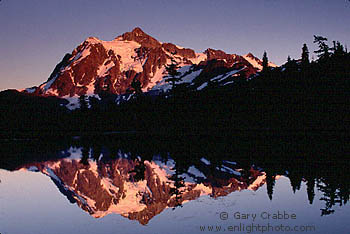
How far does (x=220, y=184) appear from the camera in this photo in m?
20.2

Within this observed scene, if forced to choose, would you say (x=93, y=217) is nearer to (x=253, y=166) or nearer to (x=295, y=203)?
(x=295, y=203)

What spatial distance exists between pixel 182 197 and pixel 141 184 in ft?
13.0

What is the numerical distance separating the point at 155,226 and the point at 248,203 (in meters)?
4.81

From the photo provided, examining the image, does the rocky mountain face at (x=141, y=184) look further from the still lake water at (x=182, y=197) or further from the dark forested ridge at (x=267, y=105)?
the dark forested ridge at (x=267, y=105)

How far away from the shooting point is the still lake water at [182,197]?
43.6ft

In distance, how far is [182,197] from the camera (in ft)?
60.2

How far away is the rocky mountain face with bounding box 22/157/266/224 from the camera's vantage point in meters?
17.3

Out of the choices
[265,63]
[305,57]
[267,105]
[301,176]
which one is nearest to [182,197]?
[301,176]

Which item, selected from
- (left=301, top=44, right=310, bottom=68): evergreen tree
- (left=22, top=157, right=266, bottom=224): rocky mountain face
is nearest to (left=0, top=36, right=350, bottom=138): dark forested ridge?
(left=301, top=44, right=310, bottom=68): evergreen tree

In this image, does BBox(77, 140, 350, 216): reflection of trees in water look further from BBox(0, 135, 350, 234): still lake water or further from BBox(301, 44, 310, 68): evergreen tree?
BBox(301, 44, 310, 68): evergreen tree

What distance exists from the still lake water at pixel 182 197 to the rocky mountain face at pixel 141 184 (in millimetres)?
55

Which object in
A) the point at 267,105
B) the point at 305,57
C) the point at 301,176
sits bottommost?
the point at 301,176

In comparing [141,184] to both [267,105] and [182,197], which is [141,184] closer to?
[182,197]

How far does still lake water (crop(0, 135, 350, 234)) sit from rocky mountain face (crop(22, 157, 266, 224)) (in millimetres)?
55
